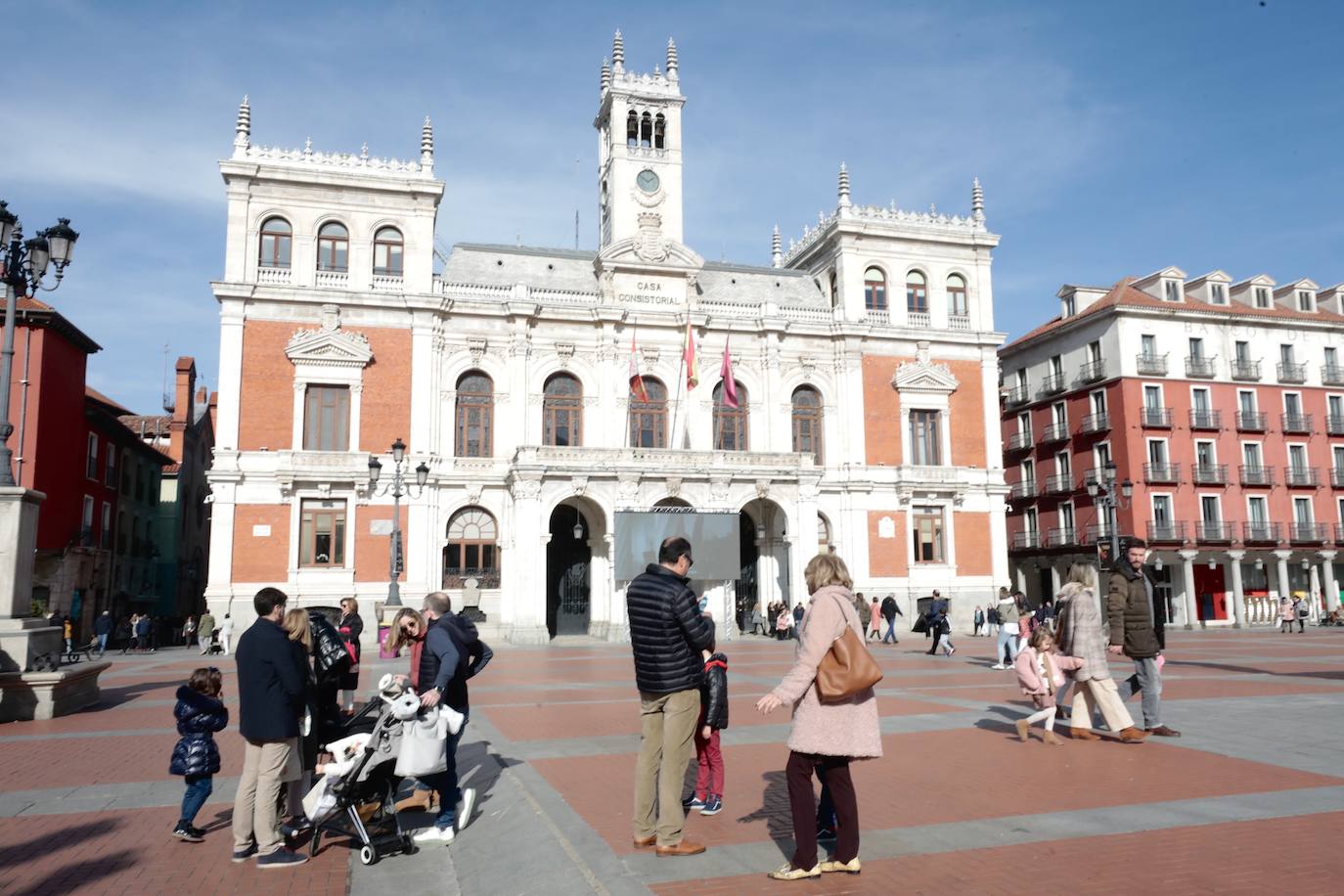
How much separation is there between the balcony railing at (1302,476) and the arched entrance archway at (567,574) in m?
33.5

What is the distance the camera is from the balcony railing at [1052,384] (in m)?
47.1

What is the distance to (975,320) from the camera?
4147 centimetres

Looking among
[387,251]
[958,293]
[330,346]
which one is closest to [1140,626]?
[330,346]

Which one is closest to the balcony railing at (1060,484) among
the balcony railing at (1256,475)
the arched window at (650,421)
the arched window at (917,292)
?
the balcony railing at (1256,475)

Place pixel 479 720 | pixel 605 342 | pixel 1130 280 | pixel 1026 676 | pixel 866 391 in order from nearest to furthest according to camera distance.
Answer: pixel 1026 676, pixel 479 720, pixel 605 342, pixel 866 391, pixel 1130 280

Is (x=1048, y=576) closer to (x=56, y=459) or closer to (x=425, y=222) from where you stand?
(x=425, y=222)

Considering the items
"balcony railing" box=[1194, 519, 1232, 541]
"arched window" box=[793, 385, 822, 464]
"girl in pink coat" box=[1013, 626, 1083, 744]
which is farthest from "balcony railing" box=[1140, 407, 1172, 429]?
"girl in pink coat" box=[1013, 626, 1083, 744]

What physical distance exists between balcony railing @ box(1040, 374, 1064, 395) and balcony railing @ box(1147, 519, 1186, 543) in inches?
322

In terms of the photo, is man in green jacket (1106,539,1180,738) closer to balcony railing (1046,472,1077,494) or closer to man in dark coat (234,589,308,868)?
man in dark coat (234,589,308,868)

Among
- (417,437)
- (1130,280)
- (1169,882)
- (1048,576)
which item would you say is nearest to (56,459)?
(417,437)

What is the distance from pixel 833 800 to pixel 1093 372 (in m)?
43.7

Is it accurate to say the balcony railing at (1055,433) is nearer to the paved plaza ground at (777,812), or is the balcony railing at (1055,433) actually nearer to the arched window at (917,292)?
the arched window at (917,292)

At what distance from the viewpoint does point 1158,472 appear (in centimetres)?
4294

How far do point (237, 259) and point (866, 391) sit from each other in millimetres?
24753
